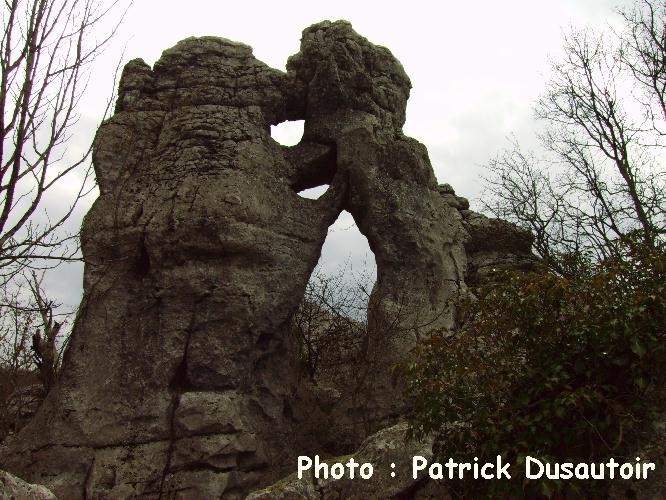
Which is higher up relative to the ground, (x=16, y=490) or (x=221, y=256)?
(x=221, y=256)

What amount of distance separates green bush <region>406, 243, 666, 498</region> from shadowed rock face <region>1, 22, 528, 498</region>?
2637 millimetres

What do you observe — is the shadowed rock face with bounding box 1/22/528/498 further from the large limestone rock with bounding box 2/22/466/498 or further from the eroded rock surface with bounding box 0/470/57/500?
the eroded rock surface with bounding box 0/470/57/500

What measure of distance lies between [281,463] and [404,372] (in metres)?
4.00

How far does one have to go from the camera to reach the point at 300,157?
11172mm

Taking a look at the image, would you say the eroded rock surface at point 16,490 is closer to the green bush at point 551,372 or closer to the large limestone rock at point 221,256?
the green bush at point 551,372

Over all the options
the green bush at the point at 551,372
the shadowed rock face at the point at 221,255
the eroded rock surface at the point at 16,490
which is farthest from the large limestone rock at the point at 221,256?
the eroded rock surface at the point at 16,490

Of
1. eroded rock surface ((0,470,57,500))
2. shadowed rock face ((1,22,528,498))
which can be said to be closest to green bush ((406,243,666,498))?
shadowed rock face ((1,22,528,498))

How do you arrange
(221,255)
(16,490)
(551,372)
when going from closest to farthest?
1. (16,490)
2. (551,372)
3. (221,255)

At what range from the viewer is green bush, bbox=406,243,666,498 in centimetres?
523

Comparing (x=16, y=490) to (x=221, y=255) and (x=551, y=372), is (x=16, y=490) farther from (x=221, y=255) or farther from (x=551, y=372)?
(x=221, y=255)

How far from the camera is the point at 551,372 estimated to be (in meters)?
5.57

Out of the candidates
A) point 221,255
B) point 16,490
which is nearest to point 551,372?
point 16,490

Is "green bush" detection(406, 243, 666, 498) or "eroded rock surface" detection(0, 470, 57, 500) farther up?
"green bush" detection(406, 243, 666, 498)

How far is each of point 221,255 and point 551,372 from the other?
5.48m
